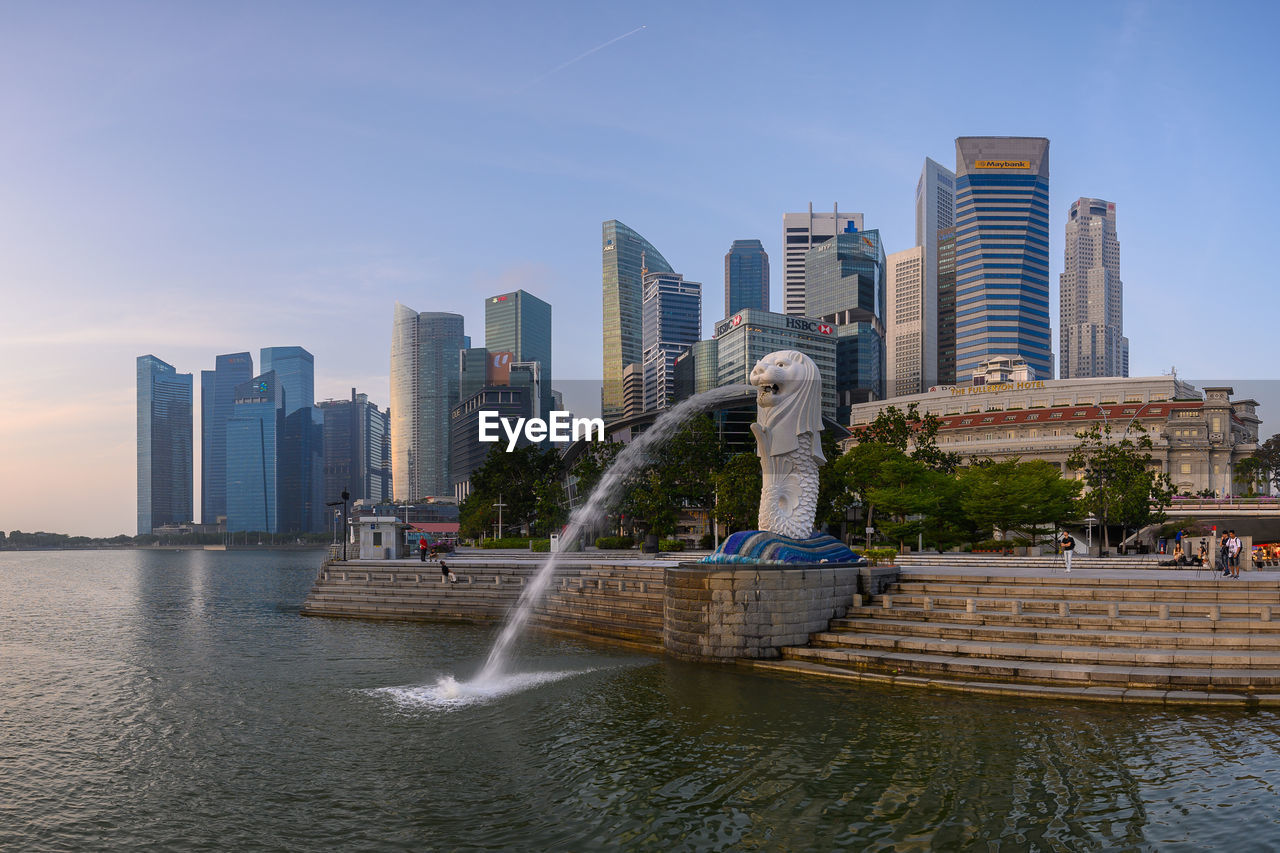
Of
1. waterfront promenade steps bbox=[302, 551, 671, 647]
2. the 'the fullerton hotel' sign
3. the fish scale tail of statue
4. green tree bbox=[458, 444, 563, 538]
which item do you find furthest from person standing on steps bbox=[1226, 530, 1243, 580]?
the 'the fullerton hotel' sign

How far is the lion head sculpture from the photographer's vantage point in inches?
1204

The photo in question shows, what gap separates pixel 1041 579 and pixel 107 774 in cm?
2637

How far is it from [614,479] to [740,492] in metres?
16.0

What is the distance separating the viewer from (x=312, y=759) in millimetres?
17141

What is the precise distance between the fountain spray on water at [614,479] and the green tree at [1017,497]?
1701 centimetres

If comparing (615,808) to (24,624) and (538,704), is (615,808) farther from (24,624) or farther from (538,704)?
(24,624)

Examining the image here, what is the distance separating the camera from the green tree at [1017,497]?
188ft

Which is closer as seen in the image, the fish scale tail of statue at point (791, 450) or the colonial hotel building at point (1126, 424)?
the fish scale tail of statue at point (791, 450)

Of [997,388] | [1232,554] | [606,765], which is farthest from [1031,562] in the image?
[997,388]

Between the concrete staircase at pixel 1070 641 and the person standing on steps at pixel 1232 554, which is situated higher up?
the person standing on steps at pixel 1232 554

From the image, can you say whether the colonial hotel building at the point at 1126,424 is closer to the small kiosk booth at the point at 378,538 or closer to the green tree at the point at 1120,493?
the green tree at the point at 1120,493

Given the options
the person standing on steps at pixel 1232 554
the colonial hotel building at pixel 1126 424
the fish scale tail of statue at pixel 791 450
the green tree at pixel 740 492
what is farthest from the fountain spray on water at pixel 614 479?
the colonial hotel building at pixel 1126 424

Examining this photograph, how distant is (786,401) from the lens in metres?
30.8

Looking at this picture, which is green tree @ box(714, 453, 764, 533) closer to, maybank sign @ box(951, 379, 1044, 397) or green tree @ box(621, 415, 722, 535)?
green tree @ box(621, 415, 722, 535)
